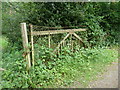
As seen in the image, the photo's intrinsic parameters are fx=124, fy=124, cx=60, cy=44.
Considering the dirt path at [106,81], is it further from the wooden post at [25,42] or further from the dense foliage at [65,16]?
the dense foliage at [65,16]

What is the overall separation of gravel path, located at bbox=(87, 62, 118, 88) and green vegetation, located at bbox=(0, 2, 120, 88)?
22 cm

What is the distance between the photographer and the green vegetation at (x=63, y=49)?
123 inches

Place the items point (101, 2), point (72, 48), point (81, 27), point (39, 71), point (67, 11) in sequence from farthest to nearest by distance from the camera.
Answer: point (101, 2) < point (81, 27) < point (67, 11) < point (72, 48) < point (39, 71)

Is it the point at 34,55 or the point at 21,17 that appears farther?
the point at 21,17

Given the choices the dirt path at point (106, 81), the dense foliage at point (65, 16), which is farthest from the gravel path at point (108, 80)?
the dense foliage at point (65, 16)

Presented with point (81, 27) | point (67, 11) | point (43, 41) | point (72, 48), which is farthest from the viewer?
point (81, 27)

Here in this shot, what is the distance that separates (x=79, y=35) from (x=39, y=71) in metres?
2.66

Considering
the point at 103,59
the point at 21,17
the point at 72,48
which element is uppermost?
the point at 21,17

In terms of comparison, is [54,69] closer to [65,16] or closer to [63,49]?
[63,49]

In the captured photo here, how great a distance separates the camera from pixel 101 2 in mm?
6473

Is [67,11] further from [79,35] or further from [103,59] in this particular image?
[103,59]

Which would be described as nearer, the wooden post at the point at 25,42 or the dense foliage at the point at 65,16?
the wooden post at the point at 25,42

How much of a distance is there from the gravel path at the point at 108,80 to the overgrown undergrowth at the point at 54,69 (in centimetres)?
22

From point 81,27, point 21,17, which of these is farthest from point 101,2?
point 21,17
